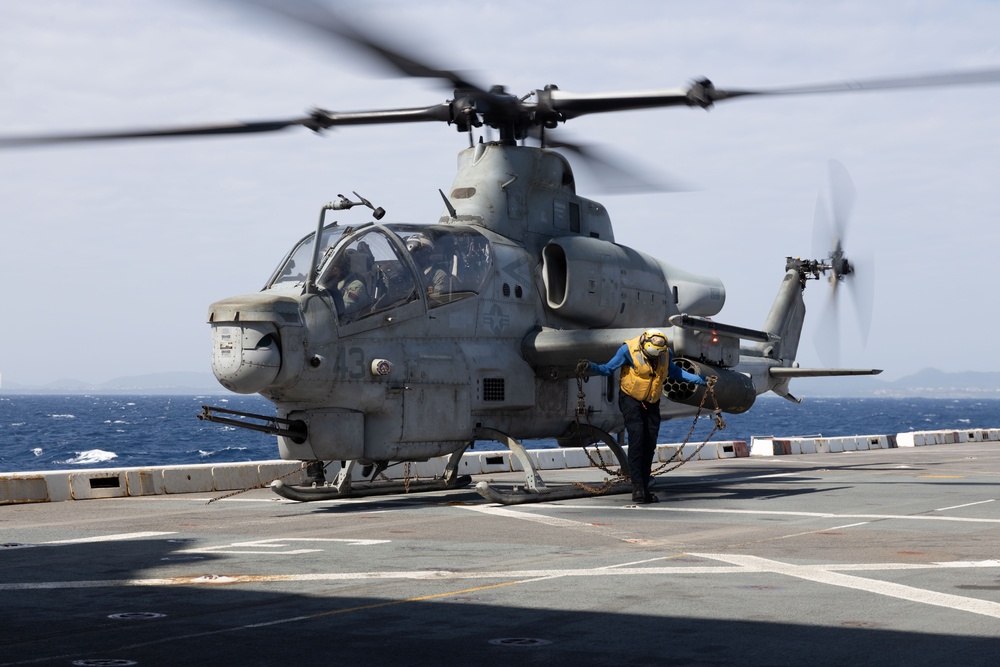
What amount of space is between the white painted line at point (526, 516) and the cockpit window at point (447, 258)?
2.62 m

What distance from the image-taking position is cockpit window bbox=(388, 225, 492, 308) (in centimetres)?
1442

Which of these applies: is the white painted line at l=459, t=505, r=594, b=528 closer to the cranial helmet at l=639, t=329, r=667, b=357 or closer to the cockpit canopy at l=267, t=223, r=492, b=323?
the cockpit canopy at l=267, t=223, r=492, b=323

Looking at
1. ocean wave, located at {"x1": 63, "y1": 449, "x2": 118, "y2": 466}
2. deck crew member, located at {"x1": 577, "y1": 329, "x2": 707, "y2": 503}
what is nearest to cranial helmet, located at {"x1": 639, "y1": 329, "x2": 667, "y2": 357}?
deck crew member, located at {"x1": 577, "y1": 329, "x2": 707, "y2": 503}

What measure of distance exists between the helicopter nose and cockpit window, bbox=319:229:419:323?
1.10 m

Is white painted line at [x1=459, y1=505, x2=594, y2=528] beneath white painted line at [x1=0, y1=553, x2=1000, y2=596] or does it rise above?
above

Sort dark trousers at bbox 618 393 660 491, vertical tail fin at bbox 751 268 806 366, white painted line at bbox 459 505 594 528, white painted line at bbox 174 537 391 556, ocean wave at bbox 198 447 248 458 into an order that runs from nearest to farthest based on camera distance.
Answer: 1. white painted line at bbox 174 537 391 556
2. white painted line at bbox 459 505 594 528
3. dark trousers at bbox 618 393 660 491
4. vertical tail fin at bbox 751 268 806 366
5. ocean wave at bbox 198 447 248 458

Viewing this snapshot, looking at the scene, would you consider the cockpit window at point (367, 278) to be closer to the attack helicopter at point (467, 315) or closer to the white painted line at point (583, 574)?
the attack helicopter at point (467, 315)

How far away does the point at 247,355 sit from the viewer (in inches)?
489

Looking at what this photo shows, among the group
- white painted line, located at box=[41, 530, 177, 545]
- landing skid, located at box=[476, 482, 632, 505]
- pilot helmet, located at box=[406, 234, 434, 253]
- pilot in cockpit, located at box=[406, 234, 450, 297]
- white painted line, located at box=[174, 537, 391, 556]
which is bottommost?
white painted line, located at box=[174, 537, 391, 556]

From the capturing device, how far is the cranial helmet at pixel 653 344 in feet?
47.8

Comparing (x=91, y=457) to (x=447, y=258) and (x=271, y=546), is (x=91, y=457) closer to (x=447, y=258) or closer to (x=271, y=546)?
(x=447, y=258)

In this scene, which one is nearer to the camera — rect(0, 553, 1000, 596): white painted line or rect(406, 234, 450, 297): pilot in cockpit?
rect(0, 553, 1000, 596): white painted line

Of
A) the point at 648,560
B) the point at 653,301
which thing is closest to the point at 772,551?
the point at 648,560

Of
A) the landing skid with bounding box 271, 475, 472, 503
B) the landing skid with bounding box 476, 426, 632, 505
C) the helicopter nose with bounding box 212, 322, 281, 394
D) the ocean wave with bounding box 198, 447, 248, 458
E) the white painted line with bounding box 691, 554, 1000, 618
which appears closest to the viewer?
the white painted line with bounding box 691, 554, 1000, 618
